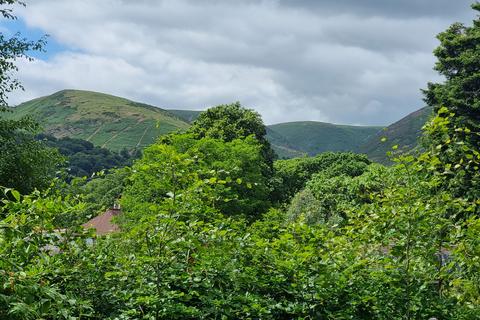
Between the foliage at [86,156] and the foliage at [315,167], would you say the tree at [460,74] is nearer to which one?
the foliage at [315,167]

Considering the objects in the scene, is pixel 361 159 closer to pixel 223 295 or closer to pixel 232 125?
pixel 232 125

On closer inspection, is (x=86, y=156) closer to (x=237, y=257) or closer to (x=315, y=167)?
(x=315, y=167)

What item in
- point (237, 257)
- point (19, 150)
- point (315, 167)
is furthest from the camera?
point (315, 167)

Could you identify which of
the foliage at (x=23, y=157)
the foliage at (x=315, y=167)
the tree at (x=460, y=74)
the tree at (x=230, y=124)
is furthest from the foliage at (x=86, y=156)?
the foliage at (x=23, y=157)

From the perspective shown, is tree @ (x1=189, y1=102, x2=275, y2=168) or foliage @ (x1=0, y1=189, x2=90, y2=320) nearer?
foliage @ (x1=0, y1=189, x2=90, y2=320)

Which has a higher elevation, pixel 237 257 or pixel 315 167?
pixel 315 167

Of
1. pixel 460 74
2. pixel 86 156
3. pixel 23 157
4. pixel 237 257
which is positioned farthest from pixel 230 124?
pixel 86 156

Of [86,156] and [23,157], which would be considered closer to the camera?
[23,157]

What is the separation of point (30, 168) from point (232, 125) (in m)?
24.5

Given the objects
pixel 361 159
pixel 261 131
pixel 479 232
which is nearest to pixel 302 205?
pixel 261 131

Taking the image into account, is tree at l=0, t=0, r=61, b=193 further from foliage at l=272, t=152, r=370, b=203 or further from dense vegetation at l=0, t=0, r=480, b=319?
foliage at l=272, t=152, r=370, b=203

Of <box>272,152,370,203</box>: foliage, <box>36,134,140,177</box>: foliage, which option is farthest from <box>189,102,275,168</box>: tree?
<box>36,134,140,177</box>: foliage

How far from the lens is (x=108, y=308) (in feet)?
15.3

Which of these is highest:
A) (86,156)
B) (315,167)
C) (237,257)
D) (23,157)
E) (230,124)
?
(86,156)
